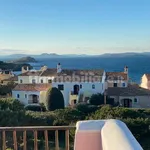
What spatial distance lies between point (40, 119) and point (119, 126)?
35.4ft

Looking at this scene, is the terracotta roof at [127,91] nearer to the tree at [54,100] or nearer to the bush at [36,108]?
the tree at [54,100]

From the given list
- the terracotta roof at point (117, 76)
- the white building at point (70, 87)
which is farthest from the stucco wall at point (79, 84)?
the terracotta roof at point (117, 76)

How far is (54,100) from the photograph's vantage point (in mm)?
20594

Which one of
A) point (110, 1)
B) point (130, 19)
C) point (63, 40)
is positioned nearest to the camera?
point (110, 1)

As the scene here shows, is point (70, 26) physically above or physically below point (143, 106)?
above

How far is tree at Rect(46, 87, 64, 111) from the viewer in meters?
20.6

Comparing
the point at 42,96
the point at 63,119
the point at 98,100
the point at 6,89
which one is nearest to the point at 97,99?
the point at 98,100

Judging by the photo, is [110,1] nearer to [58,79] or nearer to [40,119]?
[58,79]

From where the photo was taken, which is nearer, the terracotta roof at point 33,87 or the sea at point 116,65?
the terracotta roof at point 33,87

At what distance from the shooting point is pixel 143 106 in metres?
22.4

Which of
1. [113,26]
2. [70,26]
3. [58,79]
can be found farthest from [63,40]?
[58,79]

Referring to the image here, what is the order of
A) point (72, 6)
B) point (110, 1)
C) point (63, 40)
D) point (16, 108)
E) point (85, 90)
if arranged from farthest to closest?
1. point (63, 40)
2. point (72, 6)
3. point (85, 90)
4. point (110, 1)
5. point (16, 108)

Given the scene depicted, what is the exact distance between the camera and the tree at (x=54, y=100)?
20.6m

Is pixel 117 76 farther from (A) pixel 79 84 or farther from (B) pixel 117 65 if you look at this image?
(B) pixel 117 65
